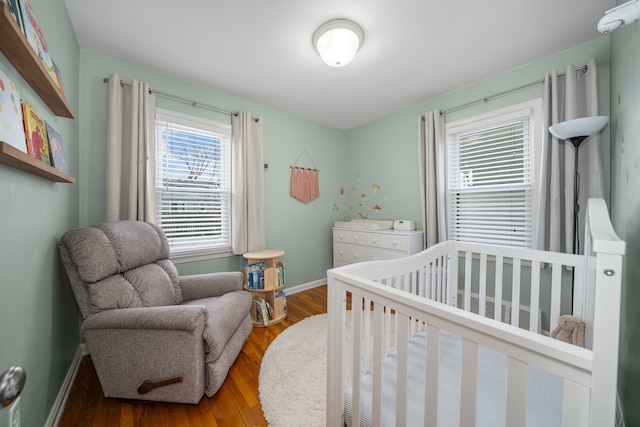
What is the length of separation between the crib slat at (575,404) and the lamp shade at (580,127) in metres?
1.81

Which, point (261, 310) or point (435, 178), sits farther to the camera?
point (435, 178)

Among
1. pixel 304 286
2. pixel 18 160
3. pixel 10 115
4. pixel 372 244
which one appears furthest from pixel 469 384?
pixel 304 286

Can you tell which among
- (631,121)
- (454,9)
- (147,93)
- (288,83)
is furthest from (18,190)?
(631,121)

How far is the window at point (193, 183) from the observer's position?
2.29m

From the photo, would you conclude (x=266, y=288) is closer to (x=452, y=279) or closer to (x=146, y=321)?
(x=146, y=321)

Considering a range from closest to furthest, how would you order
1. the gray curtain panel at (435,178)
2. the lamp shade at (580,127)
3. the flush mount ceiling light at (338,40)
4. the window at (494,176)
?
the lamp shade at (580,127) < the flush mount ceiling light at (338,40) < the window at (494,176) < the gray curtain panel at (435,178)

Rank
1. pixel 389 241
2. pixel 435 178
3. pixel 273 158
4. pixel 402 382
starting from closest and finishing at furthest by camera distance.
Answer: pixel 402 382
pixel 435 178
pixel 389 241
pixel 273 158

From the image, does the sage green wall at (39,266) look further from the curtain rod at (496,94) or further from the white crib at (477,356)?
the curtain rod at (496,94)

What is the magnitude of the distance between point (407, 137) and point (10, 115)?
314 centimetres

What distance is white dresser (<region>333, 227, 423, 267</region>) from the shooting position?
2619 mm

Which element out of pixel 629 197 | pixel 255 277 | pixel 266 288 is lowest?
pixel 266 288

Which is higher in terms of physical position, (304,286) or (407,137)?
(407,137)

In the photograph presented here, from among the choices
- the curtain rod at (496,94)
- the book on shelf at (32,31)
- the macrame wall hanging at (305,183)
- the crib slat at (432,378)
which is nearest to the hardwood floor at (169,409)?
the crib slat at (432,378)

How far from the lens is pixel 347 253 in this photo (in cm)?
318
